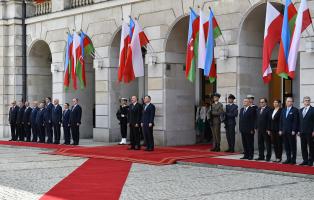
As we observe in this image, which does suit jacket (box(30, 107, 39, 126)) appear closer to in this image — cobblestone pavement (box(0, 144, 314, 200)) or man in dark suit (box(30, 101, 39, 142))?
man in dark suit (box(30, 101, 39, 142))

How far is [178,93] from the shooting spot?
75.4ft

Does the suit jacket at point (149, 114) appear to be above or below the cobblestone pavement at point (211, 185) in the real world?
above

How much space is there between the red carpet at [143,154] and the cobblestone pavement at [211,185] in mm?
1998

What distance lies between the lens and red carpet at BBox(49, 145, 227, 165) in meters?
17.9

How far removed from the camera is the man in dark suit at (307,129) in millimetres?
15633

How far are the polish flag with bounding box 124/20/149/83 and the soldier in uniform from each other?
3.03m

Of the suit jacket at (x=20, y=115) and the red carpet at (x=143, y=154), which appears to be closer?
the red carpet at (x=143, y=154)

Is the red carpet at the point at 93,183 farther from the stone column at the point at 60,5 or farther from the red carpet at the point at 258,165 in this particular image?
the stone column at the point at 60,5

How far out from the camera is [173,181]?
13602 millimetres

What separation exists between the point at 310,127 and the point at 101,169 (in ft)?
18.6

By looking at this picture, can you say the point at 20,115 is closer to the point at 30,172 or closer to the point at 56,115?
the point at 56,115

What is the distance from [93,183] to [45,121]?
40.6ft

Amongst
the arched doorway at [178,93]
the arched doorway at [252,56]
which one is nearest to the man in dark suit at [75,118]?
the arched doorway at [178,93]

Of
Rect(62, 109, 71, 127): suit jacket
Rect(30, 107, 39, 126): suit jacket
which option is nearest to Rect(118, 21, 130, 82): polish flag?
Rect(62, 109, 71, 127): suit jacket
